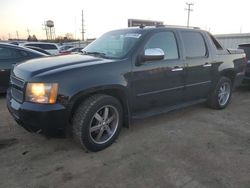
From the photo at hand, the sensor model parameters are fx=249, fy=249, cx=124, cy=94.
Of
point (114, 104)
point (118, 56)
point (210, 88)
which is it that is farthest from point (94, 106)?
point (210, 88)

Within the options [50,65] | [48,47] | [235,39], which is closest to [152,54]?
[50,65]

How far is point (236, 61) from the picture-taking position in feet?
19.8

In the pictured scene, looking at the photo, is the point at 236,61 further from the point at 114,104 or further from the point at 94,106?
the point at 94,106

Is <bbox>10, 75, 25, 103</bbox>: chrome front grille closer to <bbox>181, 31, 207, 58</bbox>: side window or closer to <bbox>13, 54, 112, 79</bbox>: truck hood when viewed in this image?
<bbox>13, 54, 112, 79</bbox>: truck hood

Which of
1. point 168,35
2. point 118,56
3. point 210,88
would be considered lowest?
point 210,88

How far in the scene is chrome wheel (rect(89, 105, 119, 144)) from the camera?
11.9ft

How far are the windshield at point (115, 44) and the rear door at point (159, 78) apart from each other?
0.25 m

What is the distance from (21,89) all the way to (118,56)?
150cm

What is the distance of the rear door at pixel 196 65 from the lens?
478 cm

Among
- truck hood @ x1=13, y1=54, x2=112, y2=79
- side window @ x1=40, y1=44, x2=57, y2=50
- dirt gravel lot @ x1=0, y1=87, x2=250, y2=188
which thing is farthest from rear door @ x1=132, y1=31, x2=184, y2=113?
side window @ x1=40, y1=44, x2=57, y2=50

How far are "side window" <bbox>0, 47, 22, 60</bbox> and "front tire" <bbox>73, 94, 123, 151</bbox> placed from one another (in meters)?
4.13

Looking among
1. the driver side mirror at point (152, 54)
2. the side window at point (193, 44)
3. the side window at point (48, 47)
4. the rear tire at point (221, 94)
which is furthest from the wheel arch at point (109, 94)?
the side window at point (48, 47)

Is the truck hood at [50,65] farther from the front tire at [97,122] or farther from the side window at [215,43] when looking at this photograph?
the side window at [215,43]

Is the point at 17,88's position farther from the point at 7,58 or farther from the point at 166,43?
the point at 7,58
